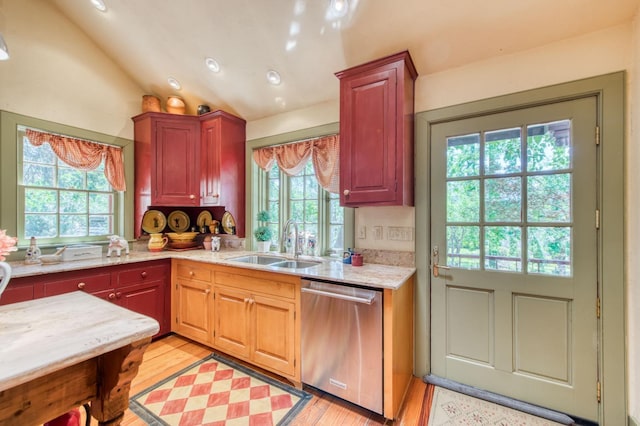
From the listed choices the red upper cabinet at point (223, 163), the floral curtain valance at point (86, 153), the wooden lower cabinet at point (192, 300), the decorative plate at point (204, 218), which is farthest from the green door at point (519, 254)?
the floral curtain valance at point (86, 153)

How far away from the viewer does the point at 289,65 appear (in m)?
2.41

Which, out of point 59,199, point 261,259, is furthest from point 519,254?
point 59,199

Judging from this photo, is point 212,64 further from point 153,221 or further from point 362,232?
point 362,232

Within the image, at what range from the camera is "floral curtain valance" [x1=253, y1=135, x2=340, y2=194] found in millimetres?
2547

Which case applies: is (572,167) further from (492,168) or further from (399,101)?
(399,101)

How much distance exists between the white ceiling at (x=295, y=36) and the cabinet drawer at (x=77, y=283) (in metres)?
2.12

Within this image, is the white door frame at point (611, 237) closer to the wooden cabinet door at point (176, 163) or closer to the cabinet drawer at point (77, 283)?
the wooden cabinet door at point (176, 163)

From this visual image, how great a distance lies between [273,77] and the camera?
2549mm

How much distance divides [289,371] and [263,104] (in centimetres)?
253

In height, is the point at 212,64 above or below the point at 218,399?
above

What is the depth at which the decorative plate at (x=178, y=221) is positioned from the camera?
3453mm

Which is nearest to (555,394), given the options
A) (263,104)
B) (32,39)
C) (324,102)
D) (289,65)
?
(324,102)

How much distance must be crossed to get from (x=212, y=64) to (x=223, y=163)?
97cm

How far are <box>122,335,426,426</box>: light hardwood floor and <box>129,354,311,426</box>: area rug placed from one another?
0.06 metres
